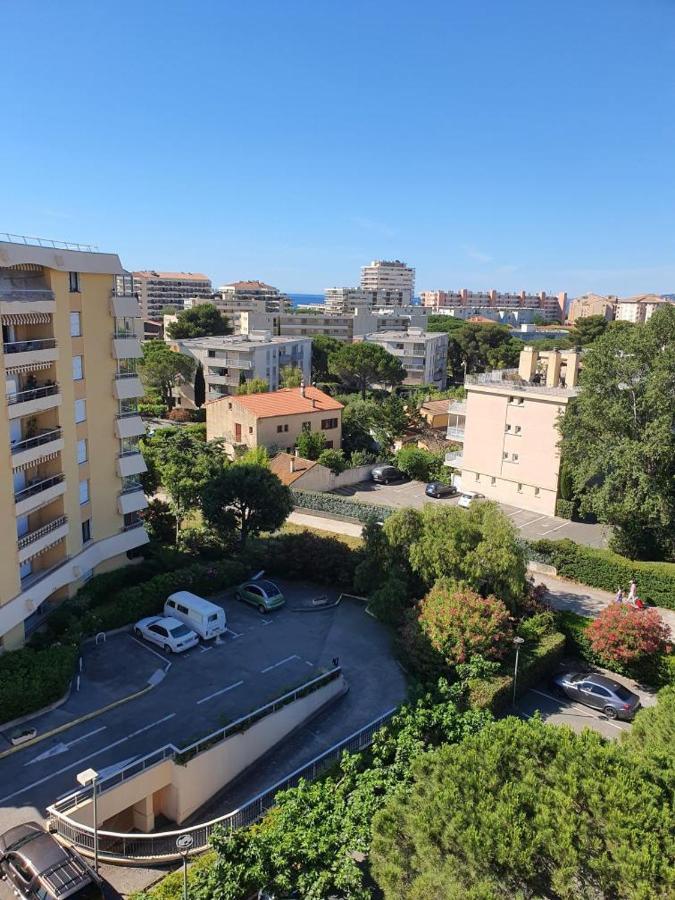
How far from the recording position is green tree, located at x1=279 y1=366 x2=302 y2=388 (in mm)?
73250

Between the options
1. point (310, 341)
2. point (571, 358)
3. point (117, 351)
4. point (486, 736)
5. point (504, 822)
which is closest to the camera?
point (504, 822)

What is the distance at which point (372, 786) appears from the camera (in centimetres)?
1606

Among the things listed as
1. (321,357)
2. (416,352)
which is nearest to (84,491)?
(321,357)

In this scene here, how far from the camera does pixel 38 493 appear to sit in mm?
24641

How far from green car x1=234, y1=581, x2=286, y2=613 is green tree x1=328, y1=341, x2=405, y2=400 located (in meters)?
50.6

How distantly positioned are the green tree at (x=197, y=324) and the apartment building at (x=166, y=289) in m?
62.2

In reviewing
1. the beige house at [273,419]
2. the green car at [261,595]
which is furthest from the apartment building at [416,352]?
the green car at [261,595]

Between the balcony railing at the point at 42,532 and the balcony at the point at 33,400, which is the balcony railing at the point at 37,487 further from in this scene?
the balcony at the point at 33,400

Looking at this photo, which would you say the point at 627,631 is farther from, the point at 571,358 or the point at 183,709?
the point at 571,358

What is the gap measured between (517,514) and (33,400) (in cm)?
3034

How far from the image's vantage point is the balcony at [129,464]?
97.0ft

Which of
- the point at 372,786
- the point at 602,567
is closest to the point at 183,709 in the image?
the point at 372,786

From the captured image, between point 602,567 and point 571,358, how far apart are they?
17483 mm

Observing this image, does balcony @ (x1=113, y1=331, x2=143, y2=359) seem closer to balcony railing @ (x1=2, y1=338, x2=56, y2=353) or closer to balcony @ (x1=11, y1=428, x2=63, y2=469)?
balcony railing @ (x1=2, y1=338, x2=56, y2=353)
